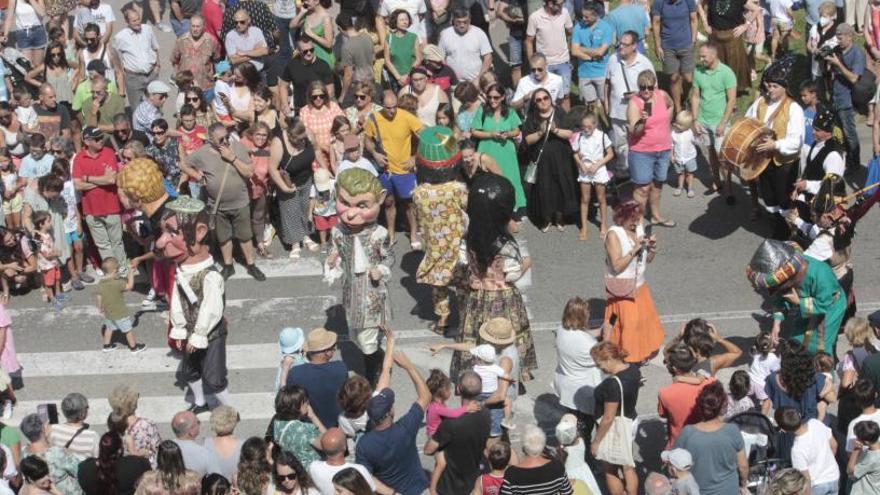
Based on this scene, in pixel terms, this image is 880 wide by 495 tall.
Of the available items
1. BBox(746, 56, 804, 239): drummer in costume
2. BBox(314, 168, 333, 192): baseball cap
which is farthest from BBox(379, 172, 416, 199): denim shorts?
BBox(746, 56, 804, 239): drummer in costume

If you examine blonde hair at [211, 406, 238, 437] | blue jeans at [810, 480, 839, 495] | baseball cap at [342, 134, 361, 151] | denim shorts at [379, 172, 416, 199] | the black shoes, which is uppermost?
baseball cap at [342, 134, 361, 151]

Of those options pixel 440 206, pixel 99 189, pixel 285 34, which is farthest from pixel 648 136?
pixel 99 189

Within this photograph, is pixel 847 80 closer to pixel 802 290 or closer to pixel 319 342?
pixel 802 290

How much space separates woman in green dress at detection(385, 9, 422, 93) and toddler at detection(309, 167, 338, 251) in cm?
247

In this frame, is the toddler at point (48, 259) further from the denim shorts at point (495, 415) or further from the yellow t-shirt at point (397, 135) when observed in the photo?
the denim shorts at point (495, 415)

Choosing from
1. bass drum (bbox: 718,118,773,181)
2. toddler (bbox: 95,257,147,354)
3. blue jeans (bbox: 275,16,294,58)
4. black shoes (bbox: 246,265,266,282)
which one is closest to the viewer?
toddler (bbox: 95,257,147,354)

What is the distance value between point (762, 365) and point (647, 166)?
4.44 metres

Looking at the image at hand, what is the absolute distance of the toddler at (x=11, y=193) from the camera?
14.4 metres

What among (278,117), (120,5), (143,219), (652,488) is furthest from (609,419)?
(120,5)

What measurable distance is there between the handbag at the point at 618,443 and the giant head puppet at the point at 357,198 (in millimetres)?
2874

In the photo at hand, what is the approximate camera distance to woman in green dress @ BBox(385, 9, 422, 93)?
17.0 m

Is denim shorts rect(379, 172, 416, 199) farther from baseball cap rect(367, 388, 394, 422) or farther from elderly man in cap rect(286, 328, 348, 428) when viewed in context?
baseball cap rect(367, 388, 394, 422)

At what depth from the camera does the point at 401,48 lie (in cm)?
1700

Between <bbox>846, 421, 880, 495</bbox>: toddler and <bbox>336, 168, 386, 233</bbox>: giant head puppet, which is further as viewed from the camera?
<bbox>336, 168, 386, 233</bbox>: giant head puppet
